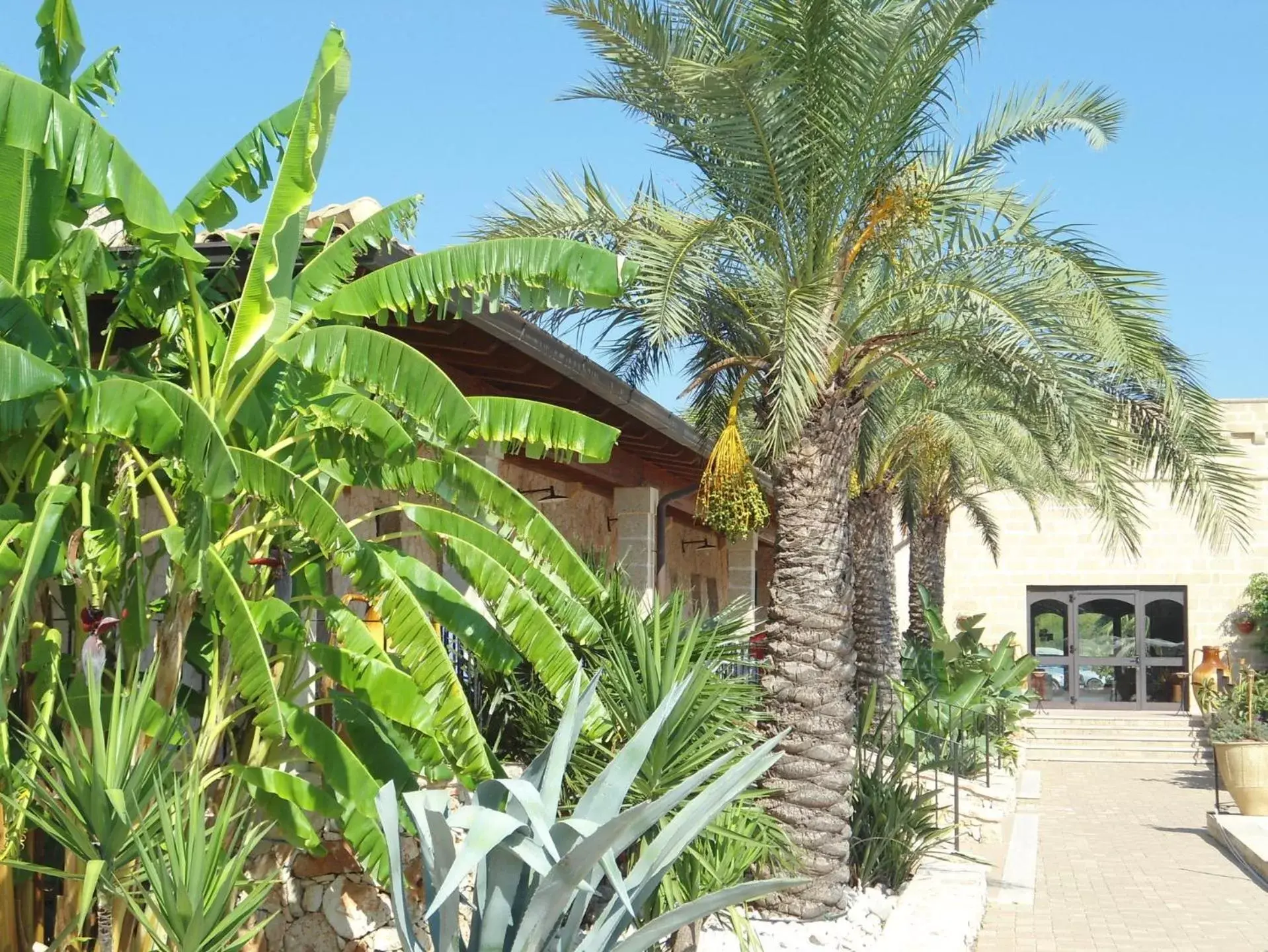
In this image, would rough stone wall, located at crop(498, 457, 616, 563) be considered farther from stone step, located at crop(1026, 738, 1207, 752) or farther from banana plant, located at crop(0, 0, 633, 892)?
stone step, located at crop(1026, 738, 1207, 752)

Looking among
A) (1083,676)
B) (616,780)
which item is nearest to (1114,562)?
(1083,676)

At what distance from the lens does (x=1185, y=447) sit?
30.4ft

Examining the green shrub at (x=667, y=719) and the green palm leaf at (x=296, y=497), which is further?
the green shrub at (x=667, y=719)

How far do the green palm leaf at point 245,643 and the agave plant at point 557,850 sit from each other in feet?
2.26

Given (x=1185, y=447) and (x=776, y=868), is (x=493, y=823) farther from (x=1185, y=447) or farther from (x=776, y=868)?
(x=1185, y=447)

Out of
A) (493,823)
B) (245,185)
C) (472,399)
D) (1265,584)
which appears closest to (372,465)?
(472,399)

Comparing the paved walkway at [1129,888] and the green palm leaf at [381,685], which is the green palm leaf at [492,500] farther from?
the paved walkway at [1129,888]

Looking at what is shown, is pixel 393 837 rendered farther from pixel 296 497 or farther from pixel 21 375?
pixel 21 375

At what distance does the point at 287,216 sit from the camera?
216 inches

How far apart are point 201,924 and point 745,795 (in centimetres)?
391

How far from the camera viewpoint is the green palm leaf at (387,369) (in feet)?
17.2

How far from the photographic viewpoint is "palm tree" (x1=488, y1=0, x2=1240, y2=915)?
834 cm

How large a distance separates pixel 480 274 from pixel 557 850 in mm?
2442

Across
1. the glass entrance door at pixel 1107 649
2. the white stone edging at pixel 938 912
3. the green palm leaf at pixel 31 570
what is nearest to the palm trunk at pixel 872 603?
the white stone edging at pixel 938 912
